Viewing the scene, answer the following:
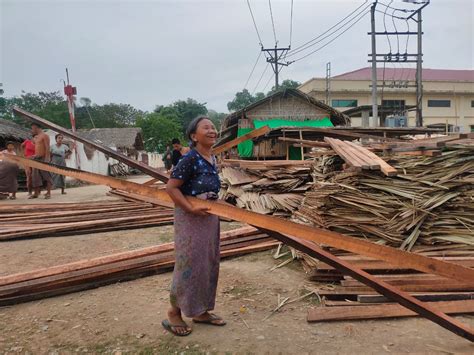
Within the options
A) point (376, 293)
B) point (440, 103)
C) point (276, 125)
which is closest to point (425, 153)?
point (376, 293)

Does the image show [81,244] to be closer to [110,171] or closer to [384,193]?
[384,193]

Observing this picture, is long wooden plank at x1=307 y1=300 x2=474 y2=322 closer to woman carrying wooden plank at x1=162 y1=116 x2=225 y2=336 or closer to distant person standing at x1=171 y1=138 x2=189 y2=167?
woman carrying wooden plank at x1=162 y1=116 x2=225 y2=336

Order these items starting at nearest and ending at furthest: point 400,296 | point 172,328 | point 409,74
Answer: point 400,296, point 172,328, point 409,74

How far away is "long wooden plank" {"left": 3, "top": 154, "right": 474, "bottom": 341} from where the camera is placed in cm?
170

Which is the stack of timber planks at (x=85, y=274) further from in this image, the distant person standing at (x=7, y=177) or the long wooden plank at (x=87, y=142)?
the distant person standing at (x=7, y=177)

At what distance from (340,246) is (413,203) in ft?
6.56

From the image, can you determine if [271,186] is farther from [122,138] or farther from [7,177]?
[122,138]

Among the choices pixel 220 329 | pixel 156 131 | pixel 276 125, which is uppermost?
pixel 156 131

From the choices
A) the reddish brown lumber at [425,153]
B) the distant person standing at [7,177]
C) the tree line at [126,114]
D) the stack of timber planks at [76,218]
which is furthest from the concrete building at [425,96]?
the reddish brown lumber at [425,153]

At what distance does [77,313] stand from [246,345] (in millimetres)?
1544

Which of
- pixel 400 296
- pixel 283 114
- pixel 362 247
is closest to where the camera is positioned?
pixel 362 247

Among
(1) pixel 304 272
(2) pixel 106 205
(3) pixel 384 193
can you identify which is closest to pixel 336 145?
(3) pixel 384 193

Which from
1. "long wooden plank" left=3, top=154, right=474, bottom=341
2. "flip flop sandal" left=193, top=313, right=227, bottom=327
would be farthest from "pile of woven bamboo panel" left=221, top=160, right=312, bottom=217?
"long wooden plank" left=3, top=154, right=474, bottom=341

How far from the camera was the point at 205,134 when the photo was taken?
231 centimetres
